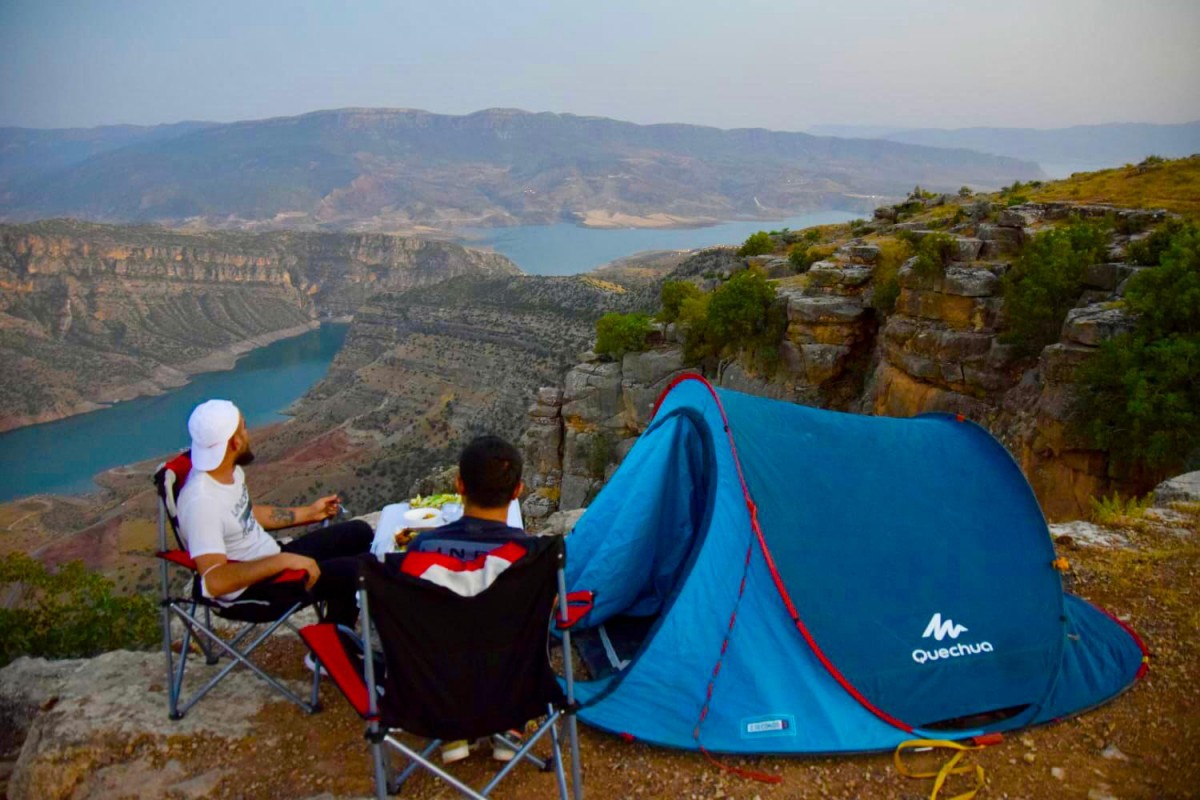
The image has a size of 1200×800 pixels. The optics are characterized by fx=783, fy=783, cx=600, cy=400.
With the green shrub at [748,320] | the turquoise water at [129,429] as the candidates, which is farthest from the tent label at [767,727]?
the turquoise water at [129,429]

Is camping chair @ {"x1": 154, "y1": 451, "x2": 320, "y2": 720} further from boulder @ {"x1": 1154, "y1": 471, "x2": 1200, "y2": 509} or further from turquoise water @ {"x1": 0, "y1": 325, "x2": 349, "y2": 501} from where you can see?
turquoise water @ {"x1": 0, "y1": 325, "x2": 349, "y2": 501}

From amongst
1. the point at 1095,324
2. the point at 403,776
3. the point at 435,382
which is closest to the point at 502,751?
the point at 403,776

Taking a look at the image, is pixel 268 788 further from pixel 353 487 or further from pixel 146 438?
pixel 146 438

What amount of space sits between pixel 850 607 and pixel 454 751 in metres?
2.63

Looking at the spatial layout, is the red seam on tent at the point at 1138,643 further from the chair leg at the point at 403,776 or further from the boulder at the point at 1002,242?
the boulder at the point at 1002,242

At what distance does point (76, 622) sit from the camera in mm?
7484

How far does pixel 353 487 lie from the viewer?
4344cm

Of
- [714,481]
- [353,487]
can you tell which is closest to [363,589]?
[714,481]

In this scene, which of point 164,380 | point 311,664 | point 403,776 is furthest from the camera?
point 164,380

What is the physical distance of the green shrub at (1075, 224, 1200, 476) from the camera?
10.3m

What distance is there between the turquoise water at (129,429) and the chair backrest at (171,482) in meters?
59.4

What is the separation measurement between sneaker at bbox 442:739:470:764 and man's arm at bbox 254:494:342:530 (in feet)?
5.80

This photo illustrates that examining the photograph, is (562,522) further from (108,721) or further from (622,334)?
(622,334)

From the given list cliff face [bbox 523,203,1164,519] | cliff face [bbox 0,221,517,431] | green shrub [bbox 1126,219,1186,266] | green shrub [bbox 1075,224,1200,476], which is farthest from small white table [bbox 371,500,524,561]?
cliff face [bbox 0,221,517,431]
